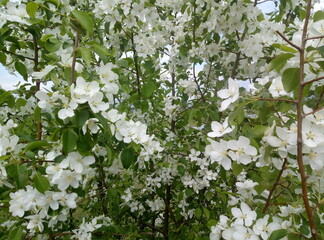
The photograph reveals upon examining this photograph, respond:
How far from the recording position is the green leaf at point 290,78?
3.18ft

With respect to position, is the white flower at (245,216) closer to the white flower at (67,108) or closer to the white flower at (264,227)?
the white flower at (264,227)

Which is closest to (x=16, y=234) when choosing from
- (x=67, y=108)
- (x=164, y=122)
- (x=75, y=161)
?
(x=75, y=161)

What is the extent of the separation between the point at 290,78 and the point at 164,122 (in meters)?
2.30

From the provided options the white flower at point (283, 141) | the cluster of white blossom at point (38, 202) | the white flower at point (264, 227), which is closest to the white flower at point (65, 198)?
the cluster of white blossom at point (38, 202)

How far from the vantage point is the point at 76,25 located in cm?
139

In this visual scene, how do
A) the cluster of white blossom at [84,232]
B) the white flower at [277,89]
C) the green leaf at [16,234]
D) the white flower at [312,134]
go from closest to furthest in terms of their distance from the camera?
the white flower at [312,134] → the white flower at [277,89] → the green leaf at [16,234] → the cluster of white blossom at [84,232]

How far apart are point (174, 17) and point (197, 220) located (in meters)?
1.88

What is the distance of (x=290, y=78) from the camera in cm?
98

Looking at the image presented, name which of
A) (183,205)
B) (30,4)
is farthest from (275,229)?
(183,205)

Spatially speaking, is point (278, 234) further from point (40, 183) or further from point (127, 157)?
point (40, 183)

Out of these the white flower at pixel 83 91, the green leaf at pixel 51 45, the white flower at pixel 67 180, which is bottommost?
the white flower at pixel 67 180

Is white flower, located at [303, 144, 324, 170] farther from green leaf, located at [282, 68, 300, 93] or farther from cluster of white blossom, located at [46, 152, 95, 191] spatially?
cluster of white blossom, located at [46, 152, 95, 191]

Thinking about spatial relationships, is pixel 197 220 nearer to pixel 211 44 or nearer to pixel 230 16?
pixel 211 44

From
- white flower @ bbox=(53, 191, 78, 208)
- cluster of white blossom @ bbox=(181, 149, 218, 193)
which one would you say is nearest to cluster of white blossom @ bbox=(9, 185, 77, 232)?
white flower @ bbox=(53, 191, 78, 208)
